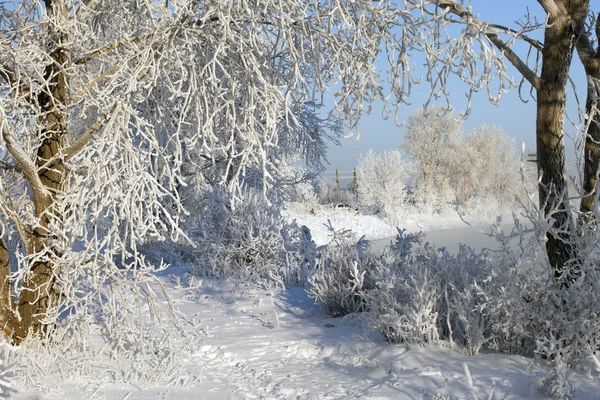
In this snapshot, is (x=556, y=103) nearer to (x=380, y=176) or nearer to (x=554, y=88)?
(x=554, y=88)

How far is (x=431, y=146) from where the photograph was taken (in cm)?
3259

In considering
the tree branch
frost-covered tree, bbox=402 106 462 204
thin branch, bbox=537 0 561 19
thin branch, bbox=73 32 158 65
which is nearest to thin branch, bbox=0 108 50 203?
thin branch, bbox=73 32 158 65

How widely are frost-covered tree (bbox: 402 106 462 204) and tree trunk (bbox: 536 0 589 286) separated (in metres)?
27.8

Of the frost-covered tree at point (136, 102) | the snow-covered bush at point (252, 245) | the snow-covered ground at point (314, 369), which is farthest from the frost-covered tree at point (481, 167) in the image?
the frost-covered tree at point (136, 102)

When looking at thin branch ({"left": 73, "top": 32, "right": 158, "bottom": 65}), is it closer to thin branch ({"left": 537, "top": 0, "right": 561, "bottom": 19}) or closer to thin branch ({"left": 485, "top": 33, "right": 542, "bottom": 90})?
thin branch ({"left": 485, "top": 33, "right": 542, "bottom": 90})

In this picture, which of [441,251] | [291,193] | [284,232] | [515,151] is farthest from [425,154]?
[441,251]

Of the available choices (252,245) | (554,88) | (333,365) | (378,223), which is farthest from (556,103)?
(378,223)

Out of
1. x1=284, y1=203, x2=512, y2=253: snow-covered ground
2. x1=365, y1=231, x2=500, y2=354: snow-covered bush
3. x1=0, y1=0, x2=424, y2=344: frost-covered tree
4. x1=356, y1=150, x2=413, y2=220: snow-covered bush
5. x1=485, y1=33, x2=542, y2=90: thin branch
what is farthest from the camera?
x1=356, y1=150, x2=413, y2=220: snow-covered bush

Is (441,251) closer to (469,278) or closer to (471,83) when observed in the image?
(469,278)

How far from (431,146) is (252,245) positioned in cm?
2685

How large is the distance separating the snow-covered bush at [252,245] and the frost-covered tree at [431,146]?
24.7 m

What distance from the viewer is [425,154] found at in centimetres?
3288

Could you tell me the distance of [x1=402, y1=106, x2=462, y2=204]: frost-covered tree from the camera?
32031mm

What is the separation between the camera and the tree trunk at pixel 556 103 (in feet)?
13.4
